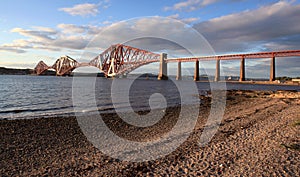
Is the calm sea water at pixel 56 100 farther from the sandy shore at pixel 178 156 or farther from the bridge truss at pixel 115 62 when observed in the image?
the bridge truss at pixel 115 62

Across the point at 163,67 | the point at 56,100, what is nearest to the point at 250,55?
the point at 163,67

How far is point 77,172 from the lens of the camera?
4.46 m

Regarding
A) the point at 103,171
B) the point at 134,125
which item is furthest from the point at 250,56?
the point at 103,171

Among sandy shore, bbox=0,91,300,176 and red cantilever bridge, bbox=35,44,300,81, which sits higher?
red cantilever bridge, bbox=35,44,300,81

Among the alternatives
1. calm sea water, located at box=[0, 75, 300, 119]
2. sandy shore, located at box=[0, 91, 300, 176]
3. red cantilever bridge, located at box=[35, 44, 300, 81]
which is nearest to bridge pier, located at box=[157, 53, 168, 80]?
red cantilever bridge, located at box=[35, 44, 300, 81]

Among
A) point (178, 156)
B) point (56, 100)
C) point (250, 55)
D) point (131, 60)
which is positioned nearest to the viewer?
point (178, 156)

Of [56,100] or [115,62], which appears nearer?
[56,100]

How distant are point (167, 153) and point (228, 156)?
1543 millimetres

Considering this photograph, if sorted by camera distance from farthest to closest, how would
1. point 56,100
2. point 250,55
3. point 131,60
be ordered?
point 131,60, point 250,55, point 56,100

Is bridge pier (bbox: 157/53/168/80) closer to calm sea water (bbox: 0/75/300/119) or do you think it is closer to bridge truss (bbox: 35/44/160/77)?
bridge truss (bbox: 35/44/160/77)

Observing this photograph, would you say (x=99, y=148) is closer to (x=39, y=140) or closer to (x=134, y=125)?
(x=39, y=140)

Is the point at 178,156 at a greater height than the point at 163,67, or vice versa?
the point at 163,67

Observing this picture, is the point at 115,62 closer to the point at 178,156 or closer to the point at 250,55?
the point at 250,55

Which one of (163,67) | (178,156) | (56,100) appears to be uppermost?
(163,67)
